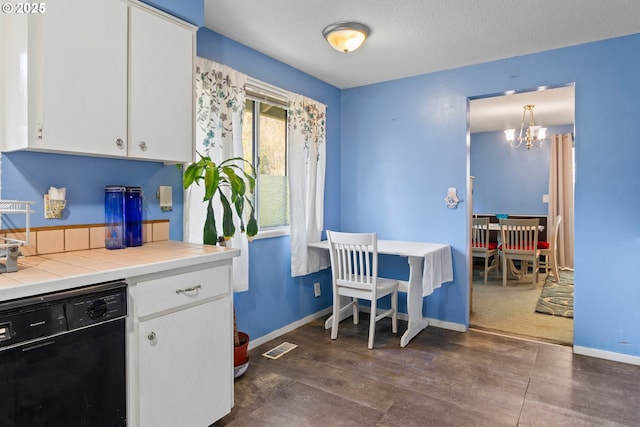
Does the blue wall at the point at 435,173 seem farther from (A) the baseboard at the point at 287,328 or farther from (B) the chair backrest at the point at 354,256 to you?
(B) the chair backrest at the point at 354,256

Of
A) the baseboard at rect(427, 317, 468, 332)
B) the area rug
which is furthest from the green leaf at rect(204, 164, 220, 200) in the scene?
the area rug

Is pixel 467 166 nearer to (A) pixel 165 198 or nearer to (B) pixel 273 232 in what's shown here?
(B) pixel 273 232

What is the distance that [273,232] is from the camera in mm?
3168

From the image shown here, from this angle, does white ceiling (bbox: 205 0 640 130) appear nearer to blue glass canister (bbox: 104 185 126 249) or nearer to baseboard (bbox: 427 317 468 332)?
blue glass canister (bbox: 104 185 126 249)

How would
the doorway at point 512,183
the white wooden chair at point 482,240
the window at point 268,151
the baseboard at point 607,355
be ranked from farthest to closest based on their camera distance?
the white wooden chair at point 482,240 < the doorway at point 512,183 < the window at point 268,151 < the baseboard at point 607,355

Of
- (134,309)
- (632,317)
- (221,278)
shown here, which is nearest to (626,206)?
(632,317)

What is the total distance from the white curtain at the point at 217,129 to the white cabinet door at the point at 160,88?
39cm

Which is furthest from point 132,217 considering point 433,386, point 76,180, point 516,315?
point 516,315

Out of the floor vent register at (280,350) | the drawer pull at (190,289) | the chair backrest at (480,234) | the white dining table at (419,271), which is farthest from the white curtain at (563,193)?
the drawer pull at (190,289)

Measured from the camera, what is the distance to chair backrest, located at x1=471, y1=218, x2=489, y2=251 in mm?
5402

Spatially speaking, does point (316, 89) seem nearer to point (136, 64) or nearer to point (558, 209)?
point (136, 64)

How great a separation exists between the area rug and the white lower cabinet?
11.3ft

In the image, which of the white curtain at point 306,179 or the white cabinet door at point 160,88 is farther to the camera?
the white curtain at point 306,179

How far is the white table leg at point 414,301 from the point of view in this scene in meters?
3.12
